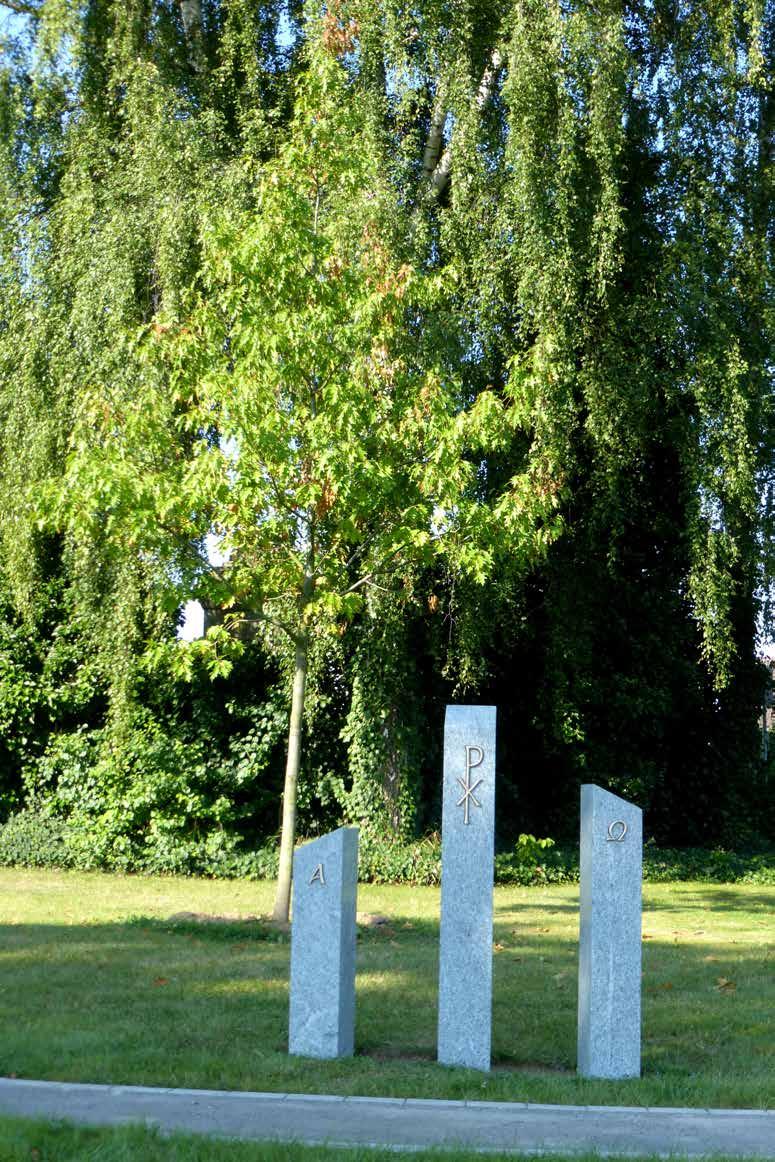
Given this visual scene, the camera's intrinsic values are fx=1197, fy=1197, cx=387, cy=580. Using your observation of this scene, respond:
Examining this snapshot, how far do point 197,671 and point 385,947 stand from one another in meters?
6.37

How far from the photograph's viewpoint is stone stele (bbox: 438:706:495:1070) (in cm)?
634

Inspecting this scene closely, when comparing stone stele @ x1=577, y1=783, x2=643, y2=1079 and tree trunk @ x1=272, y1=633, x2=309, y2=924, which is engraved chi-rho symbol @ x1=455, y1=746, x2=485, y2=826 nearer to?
stone stele @ x1=577, y1=783, x2=643, y2=1079

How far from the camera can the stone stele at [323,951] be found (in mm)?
6430

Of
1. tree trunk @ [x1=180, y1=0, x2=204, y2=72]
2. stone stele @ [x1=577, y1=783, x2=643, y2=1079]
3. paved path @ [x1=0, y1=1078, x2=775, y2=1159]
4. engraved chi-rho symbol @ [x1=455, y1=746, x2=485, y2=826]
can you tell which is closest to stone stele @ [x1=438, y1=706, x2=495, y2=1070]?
engraved chi-rho symbol @ [x1=455, y1=746, x2=485, y2=826]

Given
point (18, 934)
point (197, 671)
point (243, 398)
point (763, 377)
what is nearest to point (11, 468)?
point (197, 671)

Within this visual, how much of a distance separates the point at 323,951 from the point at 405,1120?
1.52m

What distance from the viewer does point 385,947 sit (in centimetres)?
1013

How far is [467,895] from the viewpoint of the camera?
21.2ft

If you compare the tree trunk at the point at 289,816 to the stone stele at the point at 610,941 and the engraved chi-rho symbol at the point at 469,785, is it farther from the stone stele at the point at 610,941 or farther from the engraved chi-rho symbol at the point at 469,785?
the stone stele at the point at 610,941

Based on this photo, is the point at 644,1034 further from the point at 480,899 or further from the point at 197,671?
the point at 197,671

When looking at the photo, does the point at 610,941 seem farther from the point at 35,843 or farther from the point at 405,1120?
the point at 35,843

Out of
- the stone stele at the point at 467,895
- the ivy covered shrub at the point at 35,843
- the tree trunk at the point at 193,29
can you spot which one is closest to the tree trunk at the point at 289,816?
the stone stele at the point at 467,895

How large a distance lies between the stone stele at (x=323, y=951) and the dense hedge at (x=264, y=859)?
8156 mm

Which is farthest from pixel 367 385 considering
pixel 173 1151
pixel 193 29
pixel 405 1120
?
pixel 173 1151
